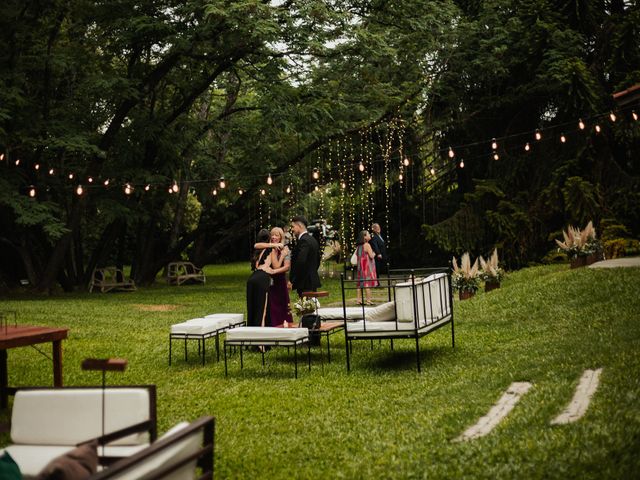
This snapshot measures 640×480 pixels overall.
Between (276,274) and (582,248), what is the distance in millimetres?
7670

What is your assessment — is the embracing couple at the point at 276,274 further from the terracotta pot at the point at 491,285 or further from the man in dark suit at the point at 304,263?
the terracotta pot at the point at 491,285

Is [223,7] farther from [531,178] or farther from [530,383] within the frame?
[530,383]

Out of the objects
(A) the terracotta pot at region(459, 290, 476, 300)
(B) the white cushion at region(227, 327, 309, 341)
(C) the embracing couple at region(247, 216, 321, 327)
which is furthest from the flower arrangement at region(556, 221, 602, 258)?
(B) the white cushion at region(227, 327, 309, 341)

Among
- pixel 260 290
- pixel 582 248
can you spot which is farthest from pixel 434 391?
pixel 582 248

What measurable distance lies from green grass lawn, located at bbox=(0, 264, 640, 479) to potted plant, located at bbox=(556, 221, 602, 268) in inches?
57.2

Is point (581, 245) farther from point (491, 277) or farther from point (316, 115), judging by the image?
point (316, 115)

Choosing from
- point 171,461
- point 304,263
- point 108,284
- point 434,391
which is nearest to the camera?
point 171,461

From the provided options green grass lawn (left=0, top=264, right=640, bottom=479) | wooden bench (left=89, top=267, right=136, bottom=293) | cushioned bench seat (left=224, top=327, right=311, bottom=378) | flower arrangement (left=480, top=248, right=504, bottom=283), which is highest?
wooden bench (left=89, top=267, right=136, bottom=293)

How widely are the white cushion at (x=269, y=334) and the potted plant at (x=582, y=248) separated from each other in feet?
28.8

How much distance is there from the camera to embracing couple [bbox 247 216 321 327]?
11.7m

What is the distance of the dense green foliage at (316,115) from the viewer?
2283 centimetres

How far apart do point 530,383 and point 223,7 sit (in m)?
15.6

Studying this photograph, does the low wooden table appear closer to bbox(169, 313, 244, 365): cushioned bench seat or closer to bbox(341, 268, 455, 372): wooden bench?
bbox(169, 313, 244, 365): cushioned bench seat

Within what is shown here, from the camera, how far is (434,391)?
333 inches
